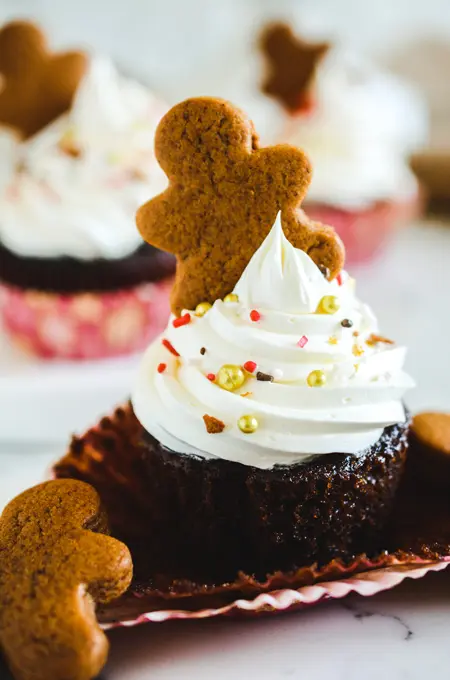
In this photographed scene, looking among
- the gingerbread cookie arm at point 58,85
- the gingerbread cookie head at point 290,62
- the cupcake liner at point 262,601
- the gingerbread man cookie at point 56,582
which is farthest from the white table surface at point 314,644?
the gingerbread cookie head at point 290,62

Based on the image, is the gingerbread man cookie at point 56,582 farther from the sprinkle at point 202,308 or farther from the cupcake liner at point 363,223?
the cupcake liner at point 363,223

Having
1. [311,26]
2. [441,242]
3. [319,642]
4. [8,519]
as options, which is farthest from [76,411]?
[311,26]

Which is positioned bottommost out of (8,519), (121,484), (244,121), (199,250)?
(121,484)

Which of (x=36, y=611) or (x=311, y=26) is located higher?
(x=311, y=26)

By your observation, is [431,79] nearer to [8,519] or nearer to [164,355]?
[164,355]

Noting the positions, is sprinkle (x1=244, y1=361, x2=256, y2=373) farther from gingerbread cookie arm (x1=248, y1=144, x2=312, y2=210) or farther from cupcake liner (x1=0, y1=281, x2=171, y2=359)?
cupcake liner (x1=0, y1=281, x2=171, y2=359)

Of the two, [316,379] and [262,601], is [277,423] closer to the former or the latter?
[316,379]
